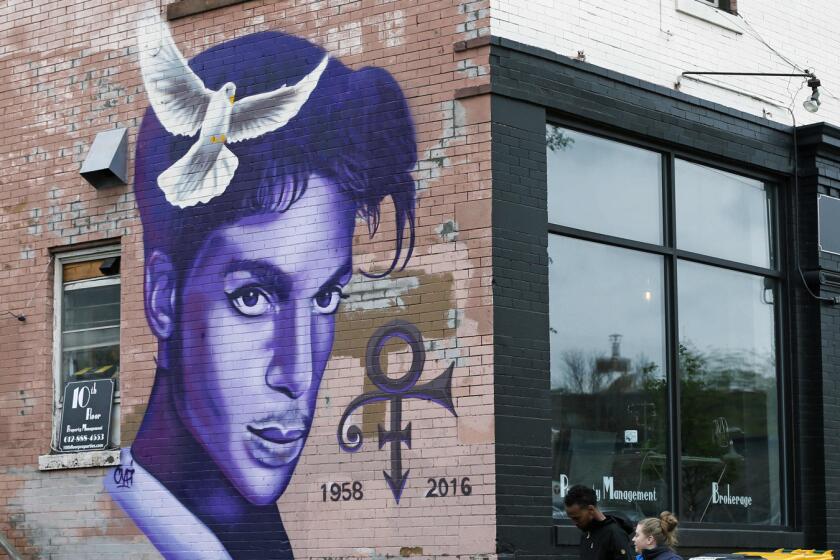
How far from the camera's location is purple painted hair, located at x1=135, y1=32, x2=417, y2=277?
11398 mm

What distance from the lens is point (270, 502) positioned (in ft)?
38.0

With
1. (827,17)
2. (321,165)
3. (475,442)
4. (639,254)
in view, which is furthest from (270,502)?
(827,17)

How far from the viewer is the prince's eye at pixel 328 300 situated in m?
11.5

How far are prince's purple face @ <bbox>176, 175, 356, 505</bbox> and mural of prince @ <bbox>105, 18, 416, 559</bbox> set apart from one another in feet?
0.04

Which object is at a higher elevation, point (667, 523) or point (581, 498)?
point (581, 498)

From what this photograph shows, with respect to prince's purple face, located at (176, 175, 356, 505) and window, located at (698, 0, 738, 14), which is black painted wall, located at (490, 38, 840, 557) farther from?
prince's purple face, located at (176, 175, 356, 505)

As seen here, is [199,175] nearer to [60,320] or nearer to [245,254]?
[245,254]

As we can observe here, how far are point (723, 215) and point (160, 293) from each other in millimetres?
5019

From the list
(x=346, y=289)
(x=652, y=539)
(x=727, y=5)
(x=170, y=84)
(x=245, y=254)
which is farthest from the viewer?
(x=727, y=5)

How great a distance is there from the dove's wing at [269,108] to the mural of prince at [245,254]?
0.5 inches

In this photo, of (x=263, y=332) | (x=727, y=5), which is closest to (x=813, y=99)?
(x=727, y=5)

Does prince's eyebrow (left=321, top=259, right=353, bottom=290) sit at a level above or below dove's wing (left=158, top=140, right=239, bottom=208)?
below

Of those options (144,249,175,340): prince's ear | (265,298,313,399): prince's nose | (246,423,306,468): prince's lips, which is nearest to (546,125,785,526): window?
(265,298,313,399): prince's nose

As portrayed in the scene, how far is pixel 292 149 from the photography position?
12.0m
